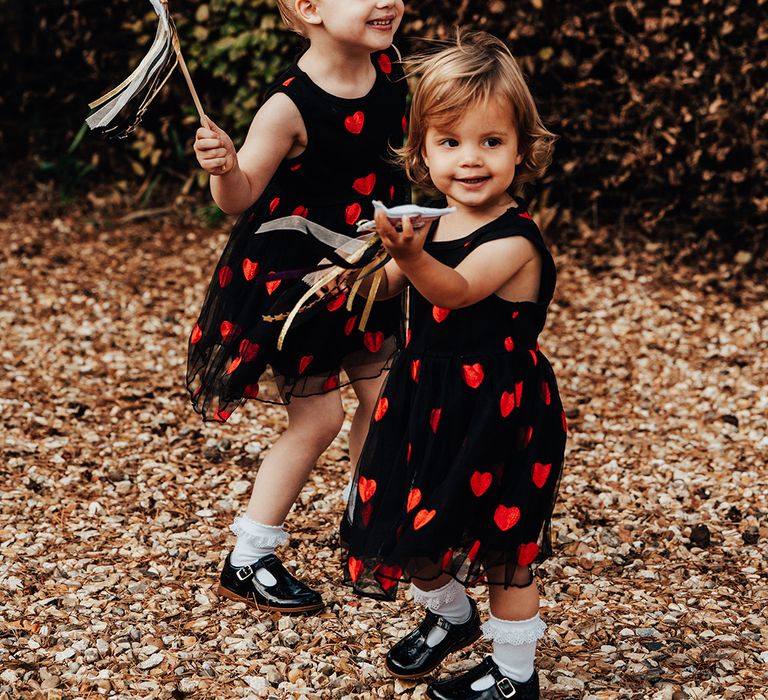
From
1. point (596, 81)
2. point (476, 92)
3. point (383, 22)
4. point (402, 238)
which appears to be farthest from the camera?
point (596, 81)

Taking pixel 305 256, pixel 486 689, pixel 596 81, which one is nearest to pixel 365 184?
pixel 305 256

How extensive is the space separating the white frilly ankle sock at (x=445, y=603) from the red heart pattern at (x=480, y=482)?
278 mm

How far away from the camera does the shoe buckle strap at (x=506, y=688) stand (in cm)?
238

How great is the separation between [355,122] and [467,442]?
90 centimetres

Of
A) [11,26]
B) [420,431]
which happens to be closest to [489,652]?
[420,431]

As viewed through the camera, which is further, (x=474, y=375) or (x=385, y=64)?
(x=385, y=64)

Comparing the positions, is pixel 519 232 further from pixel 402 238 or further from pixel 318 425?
→ pixel 318 425

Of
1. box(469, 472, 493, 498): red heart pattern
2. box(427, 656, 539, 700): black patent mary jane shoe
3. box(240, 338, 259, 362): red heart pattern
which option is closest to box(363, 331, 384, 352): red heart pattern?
box(240, 338, 259, 362): red heart pattern

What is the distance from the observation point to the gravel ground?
2.65m

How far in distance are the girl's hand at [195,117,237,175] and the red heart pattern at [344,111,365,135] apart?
38 cm

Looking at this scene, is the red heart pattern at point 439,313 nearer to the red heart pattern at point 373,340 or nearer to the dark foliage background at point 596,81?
the red heart pattern at point 373,340

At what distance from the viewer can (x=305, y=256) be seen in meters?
2.75

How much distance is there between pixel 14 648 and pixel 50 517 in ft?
2.29

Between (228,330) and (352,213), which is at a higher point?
(352,213)
